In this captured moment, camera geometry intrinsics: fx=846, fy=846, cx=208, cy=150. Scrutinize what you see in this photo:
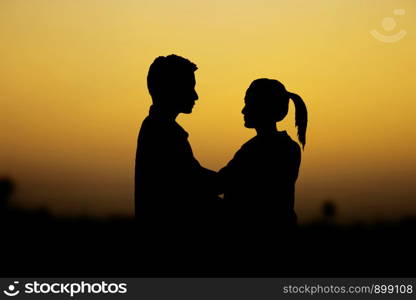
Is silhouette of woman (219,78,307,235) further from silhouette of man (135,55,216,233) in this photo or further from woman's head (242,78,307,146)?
silhouette of man (135,55,216,233)

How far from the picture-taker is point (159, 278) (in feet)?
29.8

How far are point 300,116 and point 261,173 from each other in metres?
0.80

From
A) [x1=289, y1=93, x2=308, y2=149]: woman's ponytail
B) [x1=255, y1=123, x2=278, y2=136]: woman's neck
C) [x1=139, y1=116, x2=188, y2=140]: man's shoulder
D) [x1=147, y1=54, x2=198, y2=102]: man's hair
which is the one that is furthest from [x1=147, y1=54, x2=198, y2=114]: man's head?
[x1=289, y1=93, x2=308, y2=149]: woman's ponytail

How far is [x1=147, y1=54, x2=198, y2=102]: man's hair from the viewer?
9055 mm

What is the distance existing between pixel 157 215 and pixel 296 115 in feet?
6.21

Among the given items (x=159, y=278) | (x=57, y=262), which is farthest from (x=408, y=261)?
(x=159, y=278)

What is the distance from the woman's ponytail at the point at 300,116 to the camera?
9336 millimetres

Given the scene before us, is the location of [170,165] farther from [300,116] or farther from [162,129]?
[300,116]

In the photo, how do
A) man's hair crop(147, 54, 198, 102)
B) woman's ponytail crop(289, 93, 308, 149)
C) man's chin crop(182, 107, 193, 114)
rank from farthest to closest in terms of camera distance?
1. woman's ponytail crop(289, 93, 308, 149)
2. man's chin crop(182, 107, 193, 114)
3. man's hair crop(147, 54, 198, 102)

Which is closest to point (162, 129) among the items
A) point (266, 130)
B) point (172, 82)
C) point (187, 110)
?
point (187, 110)

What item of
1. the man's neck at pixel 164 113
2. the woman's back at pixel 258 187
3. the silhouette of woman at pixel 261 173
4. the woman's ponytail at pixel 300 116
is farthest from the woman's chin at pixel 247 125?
the man's neck at pixel 164 113

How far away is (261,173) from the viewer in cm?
916

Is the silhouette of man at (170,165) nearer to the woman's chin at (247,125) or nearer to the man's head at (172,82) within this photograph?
the man's head at (172,82)

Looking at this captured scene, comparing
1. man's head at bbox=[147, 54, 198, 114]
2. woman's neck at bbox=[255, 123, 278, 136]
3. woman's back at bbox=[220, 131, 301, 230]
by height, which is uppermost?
man's head at bbox=[147, 54, 198, 114]
